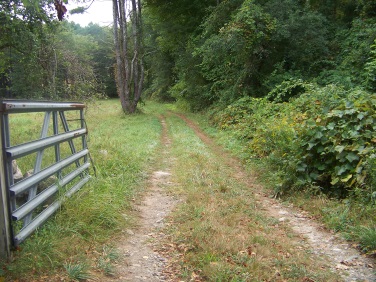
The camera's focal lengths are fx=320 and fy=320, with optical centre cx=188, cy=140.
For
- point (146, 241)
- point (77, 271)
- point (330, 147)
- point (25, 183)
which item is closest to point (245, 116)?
point (330, 147)

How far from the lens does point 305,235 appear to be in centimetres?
463

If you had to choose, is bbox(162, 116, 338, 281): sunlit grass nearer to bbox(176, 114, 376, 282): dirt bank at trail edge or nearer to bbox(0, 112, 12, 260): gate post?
bbox(176, 114, 376, 282): dirt bank at trail edge

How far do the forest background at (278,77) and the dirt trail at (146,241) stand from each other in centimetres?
246

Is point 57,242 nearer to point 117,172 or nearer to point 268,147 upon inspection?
point 117,172

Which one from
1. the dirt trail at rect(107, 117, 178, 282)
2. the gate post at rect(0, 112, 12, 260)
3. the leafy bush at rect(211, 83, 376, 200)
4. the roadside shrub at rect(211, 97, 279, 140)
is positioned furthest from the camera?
the roadside shrub at rect(211, 97, 279, 140)

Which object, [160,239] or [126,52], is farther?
[126,52]

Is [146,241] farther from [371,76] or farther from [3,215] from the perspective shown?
[371,76]

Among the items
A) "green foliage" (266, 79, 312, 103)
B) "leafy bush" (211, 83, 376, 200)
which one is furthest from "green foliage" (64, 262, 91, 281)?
"green foliage" (266, 79, 312, 103)

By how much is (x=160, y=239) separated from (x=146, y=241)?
7.6 inches

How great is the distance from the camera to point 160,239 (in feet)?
13.9

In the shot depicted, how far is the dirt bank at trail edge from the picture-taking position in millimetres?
3639

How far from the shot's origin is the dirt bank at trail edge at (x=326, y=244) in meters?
3.64

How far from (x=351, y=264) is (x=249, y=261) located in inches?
50.4

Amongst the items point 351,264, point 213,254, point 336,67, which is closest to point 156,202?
point 213,254
